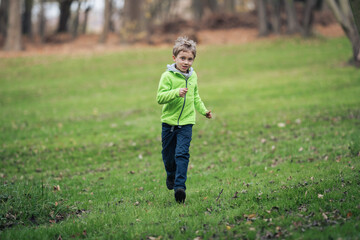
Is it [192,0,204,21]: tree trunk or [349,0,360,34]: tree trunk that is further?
[192,0,204,21]: tree trunk

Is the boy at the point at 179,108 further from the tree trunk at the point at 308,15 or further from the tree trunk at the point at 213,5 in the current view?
the tree trunk at the point at 213,5

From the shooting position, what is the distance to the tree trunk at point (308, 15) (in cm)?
2866

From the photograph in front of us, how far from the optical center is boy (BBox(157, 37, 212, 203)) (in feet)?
17.8

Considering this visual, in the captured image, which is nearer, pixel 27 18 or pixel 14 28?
pixel 14 28

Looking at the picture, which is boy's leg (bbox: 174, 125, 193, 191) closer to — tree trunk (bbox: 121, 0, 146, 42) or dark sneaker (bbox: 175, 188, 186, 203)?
dark sneaker (bbox: 175, 188, 186, 203)

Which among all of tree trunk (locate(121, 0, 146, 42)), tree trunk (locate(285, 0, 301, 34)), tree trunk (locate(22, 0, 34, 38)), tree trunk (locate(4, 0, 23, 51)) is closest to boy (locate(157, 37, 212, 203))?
tree trunk (locate(4, 0, 23, 51))

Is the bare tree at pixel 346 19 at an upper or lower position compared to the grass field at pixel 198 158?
upper

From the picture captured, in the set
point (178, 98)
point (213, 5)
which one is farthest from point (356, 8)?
point (213, 5)

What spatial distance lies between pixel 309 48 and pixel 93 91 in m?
16.8

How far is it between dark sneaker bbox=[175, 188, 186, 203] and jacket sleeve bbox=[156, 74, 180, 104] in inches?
50.0

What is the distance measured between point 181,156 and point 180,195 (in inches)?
21.9

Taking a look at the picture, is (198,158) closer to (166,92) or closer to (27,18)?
(166,92)

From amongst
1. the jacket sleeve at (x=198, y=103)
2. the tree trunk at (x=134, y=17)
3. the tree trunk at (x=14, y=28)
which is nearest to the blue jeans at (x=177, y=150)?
the jacket sleeve at (x=198, y=103)

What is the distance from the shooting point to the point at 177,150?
18.1 ft
